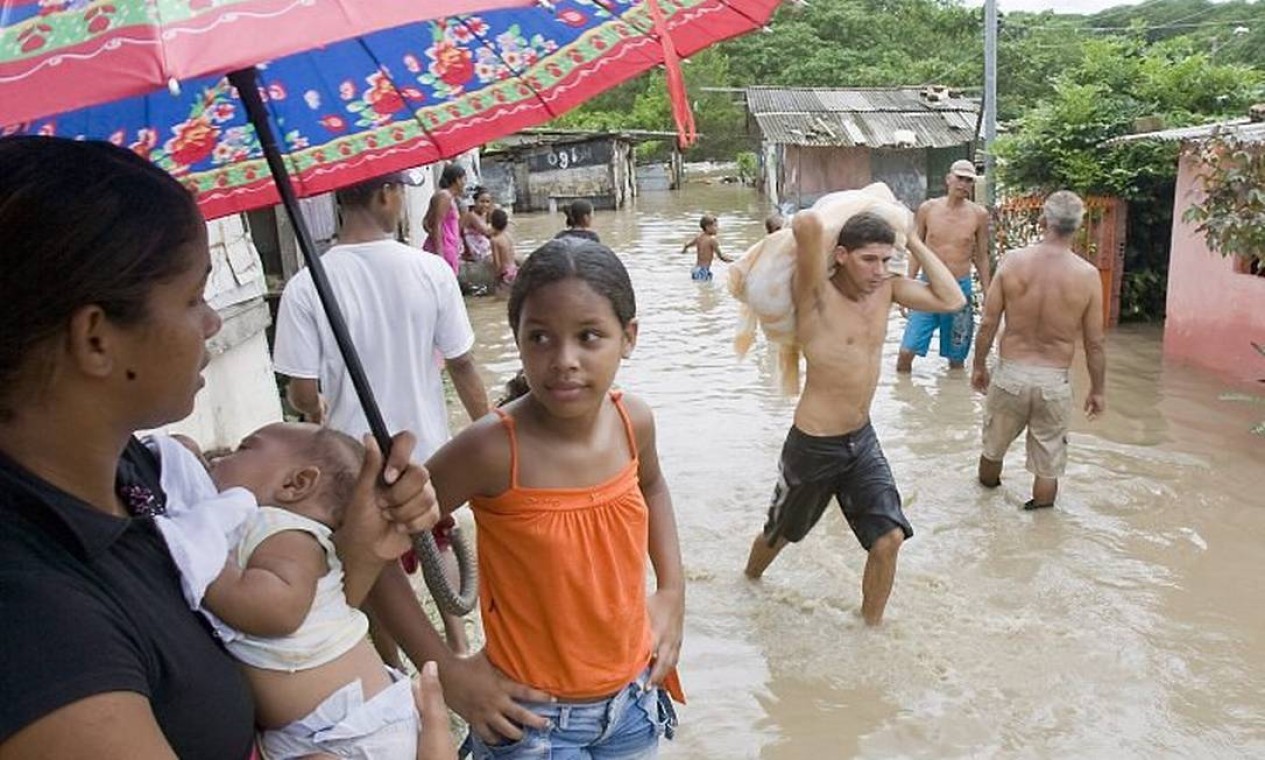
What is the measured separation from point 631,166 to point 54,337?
31523 millimetres

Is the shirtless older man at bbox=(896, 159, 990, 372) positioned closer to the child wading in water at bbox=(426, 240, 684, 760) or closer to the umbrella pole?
the child wading in water at bbox=(426, 240, 684, 760)

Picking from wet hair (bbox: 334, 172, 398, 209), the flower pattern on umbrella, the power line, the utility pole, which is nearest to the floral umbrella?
the flower pattern on umbrella

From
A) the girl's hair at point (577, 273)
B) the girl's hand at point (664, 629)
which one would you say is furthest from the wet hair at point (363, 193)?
the girl's hand at point (664, 629)

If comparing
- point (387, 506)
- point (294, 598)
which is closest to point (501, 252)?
point (387, 506)

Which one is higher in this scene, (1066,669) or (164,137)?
(164,137)

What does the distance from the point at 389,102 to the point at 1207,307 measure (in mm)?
8463

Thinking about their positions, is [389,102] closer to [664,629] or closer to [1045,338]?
[664,629]

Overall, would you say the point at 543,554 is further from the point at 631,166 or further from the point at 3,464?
the point at 631,166

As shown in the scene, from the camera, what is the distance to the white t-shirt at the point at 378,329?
11.2ft

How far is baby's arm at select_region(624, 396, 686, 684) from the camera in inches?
88.4

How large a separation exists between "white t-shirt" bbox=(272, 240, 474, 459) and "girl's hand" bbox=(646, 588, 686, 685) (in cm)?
149

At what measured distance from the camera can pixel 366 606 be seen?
2.13 metres

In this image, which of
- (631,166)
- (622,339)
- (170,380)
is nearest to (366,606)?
(622,339)

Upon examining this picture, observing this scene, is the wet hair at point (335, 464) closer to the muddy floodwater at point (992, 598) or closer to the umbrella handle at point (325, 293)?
the umbrella handle at point (325, 293)
